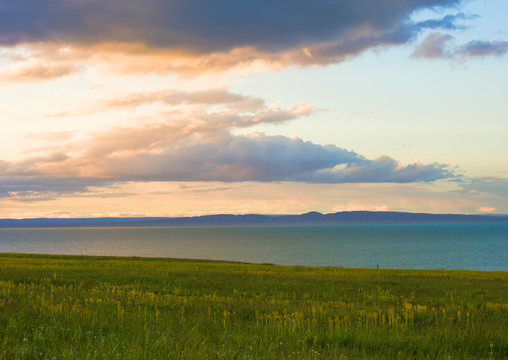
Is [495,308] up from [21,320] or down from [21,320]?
down

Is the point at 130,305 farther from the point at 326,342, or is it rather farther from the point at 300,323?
the point at 326,342

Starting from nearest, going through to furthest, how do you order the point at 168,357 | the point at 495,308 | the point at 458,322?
the point at 168,357 < the point at 458,322 < the point at 495,308

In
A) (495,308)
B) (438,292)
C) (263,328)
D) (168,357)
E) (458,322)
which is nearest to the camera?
(168,357)

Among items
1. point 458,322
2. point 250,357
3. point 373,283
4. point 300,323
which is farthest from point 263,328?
point 373,283

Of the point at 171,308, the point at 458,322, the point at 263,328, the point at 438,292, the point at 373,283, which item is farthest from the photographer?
the point at 373,283

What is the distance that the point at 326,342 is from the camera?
25.8 feet

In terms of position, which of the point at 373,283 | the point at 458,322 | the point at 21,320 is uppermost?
the point at 21,320

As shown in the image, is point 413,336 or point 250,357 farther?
point 413,336

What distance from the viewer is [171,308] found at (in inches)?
442

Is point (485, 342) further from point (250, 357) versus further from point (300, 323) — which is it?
point (250, 357)

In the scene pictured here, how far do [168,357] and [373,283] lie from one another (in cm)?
2175

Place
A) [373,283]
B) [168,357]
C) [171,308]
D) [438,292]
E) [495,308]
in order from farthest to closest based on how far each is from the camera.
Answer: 1. [373,283]
2. [438,292]
3. [495,308]
4. [171,308]
5. [168,357]

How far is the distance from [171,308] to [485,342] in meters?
7.25

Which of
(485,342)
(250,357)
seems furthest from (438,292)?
(250,357)
